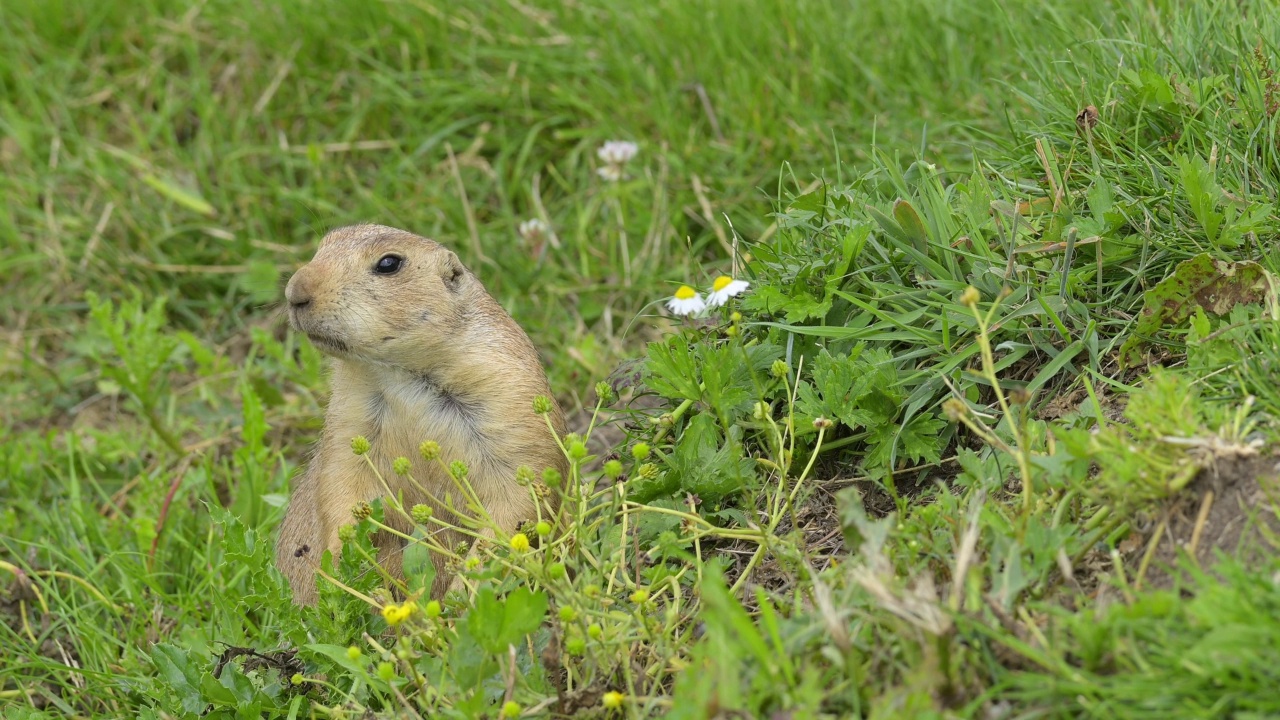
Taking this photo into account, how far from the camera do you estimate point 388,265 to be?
416 cm

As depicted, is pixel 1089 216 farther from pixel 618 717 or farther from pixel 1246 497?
pixel 618 717

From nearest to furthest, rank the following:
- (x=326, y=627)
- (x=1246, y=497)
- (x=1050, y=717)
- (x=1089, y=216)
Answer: (x=1050, y=717)
(x=1246, y=497)
(x=326, y=627)
(x=1089, y=216)

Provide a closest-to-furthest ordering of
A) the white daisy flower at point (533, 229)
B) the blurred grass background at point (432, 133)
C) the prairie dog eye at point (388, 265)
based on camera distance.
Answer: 1. the prairie dog eye at point (388, 265)
2. the blurred grass background at point (432, 133)
3. the white daisy flower at point (533, 229)

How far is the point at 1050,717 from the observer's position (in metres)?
2.38

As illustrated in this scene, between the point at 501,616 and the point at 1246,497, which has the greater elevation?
the point at 1246,497

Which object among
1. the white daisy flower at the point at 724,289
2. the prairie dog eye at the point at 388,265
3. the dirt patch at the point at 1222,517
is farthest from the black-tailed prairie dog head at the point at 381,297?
the dirt patch at the point at 1222,517

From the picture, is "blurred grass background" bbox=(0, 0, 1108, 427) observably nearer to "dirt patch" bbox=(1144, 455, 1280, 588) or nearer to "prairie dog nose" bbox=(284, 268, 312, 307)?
"prairie dog nose" bbox=(284, 268, 312, 307)

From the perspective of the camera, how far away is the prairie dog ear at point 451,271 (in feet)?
14.1

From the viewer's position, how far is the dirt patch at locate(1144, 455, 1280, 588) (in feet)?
8.41

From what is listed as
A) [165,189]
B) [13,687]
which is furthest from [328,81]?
[13,687]

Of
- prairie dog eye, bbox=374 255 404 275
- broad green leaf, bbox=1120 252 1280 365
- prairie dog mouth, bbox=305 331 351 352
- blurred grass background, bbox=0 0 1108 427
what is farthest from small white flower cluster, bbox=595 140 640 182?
broad green leaf, bbox=1120 252 1280 365

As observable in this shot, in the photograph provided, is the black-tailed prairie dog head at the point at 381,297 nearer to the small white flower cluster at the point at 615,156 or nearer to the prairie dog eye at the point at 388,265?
the prairie dog eye at the point at 388,265

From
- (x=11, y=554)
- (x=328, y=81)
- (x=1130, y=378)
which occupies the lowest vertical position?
(x=11, y=554)

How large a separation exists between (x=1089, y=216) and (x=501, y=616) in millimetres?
2067
